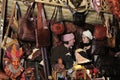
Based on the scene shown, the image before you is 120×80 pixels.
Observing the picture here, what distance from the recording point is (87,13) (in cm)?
263

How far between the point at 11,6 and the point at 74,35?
0.52 meters

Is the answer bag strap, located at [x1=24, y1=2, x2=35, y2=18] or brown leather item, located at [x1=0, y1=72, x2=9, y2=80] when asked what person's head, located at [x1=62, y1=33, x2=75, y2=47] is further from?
brown leather item, located at [x1=0, y1=72, x2=9, y2=80]

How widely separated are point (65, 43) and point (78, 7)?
0.29 meters

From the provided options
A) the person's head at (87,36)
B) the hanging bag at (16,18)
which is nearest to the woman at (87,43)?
the person's head at (87,36)

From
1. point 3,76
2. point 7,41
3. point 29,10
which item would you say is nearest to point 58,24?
point 29,10

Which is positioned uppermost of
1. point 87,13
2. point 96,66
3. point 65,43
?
point 87,13

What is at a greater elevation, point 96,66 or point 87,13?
point 87,13

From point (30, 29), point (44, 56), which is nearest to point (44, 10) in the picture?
point (30, 29)

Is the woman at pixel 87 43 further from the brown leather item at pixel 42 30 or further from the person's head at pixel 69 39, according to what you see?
the brown leather item at pixel 42 30

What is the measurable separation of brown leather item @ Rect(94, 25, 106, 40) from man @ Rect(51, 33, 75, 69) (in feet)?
0.62

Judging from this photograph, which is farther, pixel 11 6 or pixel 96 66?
pixel 96 66

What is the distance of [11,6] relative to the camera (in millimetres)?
2420

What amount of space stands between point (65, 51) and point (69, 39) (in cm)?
9

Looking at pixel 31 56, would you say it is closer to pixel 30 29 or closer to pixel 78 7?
pixel 30 29
